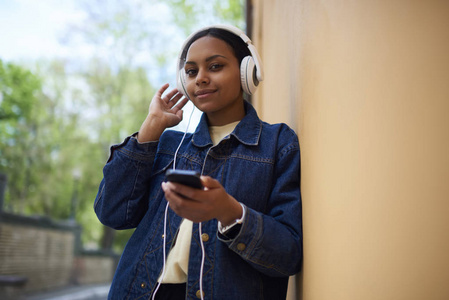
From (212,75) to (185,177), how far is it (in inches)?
23.8

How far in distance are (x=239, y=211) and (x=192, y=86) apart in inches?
20.9

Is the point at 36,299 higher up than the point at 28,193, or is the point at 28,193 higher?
the point at 28,193

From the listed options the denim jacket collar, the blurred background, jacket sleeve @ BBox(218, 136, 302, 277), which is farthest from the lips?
the blurred background

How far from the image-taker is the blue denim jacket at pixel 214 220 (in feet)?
3.39

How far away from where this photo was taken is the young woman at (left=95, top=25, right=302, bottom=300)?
3.29 ft

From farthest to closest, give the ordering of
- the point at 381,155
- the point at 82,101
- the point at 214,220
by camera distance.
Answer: the point at 82,101 < the point at 214,220 < the point at 381,155

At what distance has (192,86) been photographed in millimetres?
1340

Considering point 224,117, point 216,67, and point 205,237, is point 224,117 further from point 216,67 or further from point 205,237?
point 205,237


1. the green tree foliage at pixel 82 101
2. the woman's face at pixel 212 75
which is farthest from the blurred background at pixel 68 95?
the woman's face at pixel 212 75

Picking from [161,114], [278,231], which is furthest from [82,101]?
[278,231]

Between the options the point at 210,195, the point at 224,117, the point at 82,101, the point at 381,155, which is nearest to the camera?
the point at 381,155

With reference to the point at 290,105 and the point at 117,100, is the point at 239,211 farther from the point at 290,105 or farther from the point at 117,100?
the point at 117,100

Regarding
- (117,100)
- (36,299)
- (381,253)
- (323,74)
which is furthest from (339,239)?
(117,100)

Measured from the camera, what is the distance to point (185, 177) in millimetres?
803
